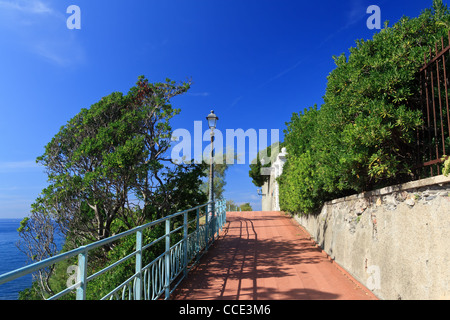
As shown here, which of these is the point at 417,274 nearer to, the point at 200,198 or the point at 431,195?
the point at 431,195

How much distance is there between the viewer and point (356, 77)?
4465mm

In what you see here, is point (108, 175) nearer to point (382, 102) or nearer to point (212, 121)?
point (212, 121)

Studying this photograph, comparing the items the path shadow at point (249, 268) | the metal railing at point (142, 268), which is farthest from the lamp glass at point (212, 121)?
the path shadow at point (249, 268)

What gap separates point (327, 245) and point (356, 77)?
160 inches

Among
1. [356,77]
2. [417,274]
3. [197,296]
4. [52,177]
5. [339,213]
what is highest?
[356,77]

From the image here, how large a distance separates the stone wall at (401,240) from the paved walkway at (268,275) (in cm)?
39

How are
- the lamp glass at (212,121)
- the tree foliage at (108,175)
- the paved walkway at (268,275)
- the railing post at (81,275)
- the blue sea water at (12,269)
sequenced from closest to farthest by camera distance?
1. the railing post at (81,275)
2. the paved walkway at (268,275)
3. the tree foliage at (108,175)
4. the lamp glass at (212,121)
5. the blue sea water at (12,269)

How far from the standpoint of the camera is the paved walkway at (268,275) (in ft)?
14.2

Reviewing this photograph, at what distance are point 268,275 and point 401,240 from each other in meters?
2.56

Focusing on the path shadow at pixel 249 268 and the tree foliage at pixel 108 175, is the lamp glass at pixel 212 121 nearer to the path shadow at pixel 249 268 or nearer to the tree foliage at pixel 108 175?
the tree foliage at pixel 108 175

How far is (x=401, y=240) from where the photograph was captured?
3.42 meters

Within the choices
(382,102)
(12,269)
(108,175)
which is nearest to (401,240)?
(382,102)
